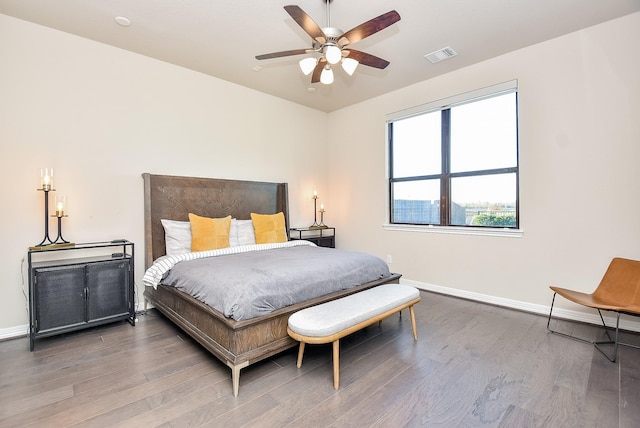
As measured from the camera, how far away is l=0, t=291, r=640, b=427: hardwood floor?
5.73 ft

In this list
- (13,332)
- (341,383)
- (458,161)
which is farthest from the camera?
(458,161)

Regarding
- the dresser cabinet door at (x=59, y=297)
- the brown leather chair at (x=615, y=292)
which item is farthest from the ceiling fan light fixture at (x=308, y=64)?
the brown leather chair at (x=615, y=292)

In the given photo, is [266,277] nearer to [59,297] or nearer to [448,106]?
[59,297]

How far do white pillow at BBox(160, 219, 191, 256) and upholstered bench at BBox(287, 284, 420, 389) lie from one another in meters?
1.90

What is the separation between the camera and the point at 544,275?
3.36m

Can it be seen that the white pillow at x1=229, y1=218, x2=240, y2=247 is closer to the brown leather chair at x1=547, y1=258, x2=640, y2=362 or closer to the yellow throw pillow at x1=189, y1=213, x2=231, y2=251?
the yellow throw pillow at x1=189, y1=213, x2=231, y2=251

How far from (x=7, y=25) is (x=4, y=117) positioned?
849 mm

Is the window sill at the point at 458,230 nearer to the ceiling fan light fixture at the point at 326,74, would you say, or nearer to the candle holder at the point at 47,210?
the ceiling fan light fixture at the point at 326,74

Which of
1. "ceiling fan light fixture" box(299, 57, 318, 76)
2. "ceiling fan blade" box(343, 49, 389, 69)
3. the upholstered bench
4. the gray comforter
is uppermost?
"ceiling fan blade" box(343, 49, 389, 69)

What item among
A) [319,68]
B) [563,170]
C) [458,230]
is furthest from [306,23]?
[458,230]

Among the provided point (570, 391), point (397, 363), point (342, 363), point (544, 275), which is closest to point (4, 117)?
point (342, 363)


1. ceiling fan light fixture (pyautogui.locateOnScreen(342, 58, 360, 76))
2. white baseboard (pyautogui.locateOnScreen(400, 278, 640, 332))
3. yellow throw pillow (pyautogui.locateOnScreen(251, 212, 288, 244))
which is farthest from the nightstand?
ceiling fan light fixture (pyautogui.locateOnScreen(342, 58, 360, 76))

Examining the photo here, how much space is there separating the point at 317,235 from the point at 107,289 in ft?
10.7

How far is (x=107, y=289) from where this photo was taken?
9.68ft
